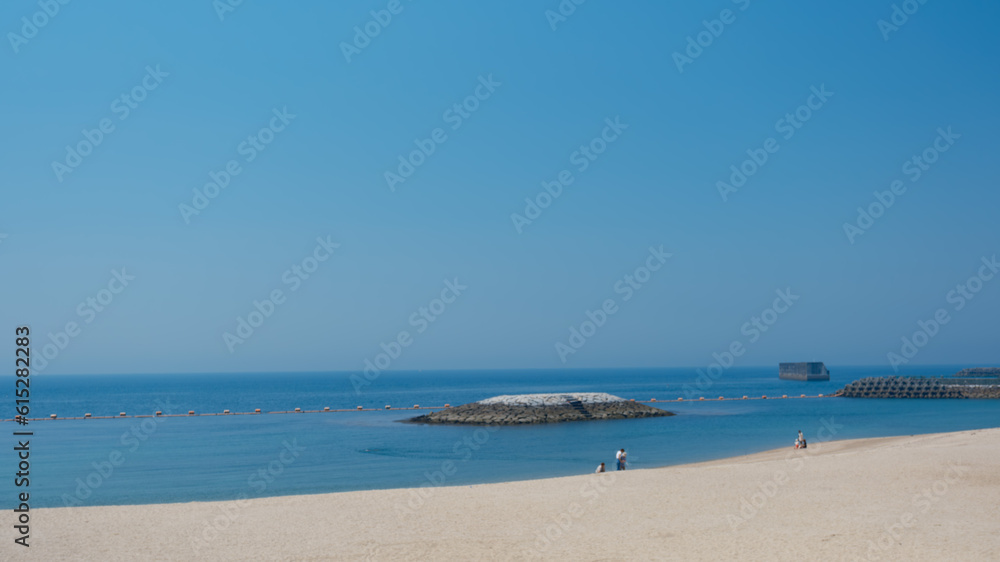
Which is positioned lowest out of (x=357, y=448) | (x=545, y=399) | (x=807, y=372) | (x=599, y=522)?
(x=599, y=522)

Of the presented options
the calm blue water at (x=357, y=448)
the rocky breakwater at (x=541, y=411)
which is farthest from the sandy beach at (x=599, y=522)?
the rocky breakwater at (x=541, y=411)

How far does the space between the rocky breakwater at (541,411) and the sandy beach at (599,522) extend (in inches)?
1494

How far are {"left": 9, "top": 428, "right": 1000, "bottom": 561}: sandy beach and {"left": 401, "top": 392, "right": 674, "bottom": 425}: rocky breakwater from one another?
37957 mm

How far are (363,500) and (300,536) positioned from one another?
438cm

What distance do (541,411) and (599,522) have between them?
45701mm

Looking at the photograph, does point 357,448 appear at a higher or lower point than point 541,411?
lower

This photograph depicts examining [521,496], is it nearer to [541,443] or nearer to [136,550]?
[136,550]

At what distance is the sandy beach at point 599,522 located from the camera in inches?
559

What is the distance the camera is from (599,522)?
1692 centimetres

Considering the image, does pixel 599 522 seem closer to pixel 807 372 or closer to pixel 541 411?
pixel 541 411

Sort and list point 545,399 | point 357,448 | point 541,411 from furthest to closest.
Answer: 1. point 545,399
2. point 541,411
3. point 357,448

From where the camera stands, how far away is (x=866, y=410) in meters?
73.3

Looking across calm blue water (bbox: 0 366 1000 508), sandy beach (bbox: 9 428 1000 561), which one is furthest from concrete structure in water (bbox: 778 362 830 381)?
sandy beach (bbox: 9 428 1000 561)

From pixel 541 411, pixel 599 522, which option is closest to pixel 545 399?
pixel 541 411
